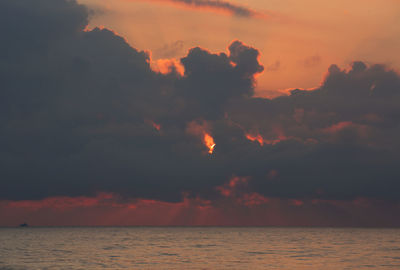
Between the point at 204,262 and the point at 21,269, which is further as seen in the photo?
the point at 204,262

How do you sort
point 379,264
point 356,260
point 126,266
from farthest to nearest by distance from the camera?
1. point 356,260
2. point 379,264
3. point 126,266

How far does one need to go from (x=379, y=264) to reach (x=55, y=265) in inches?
2398

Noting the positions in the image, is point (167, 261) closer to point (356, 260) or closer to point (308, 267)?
point (308, 267)

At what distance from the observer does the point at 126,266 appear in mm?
91938

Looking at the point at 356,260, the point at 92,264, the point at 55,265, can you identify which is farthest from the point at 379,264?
the point at 55,265

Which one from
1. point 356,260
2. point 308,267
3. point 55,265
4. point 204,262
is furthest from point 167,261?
point 356,260

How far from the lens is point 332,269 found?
8944 cm

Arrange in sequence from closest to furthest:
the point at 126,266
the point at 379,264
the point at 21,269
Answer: the point at 21,269, the point at 126,266, the point at 379,264

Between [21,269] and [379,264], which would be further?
[379,264]

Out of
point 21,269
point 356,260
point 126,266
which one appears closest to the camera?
point 21,269

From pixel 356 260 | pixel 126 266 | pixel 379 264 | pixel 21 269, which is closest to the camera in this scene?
pixel 21 269

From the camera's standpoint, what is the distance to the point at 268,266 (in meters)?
92.9

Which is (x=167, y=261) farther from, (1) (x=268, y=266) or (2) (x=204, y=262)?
(1) (x=268, y=266)

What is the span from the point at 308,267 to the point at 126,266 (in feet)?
105
